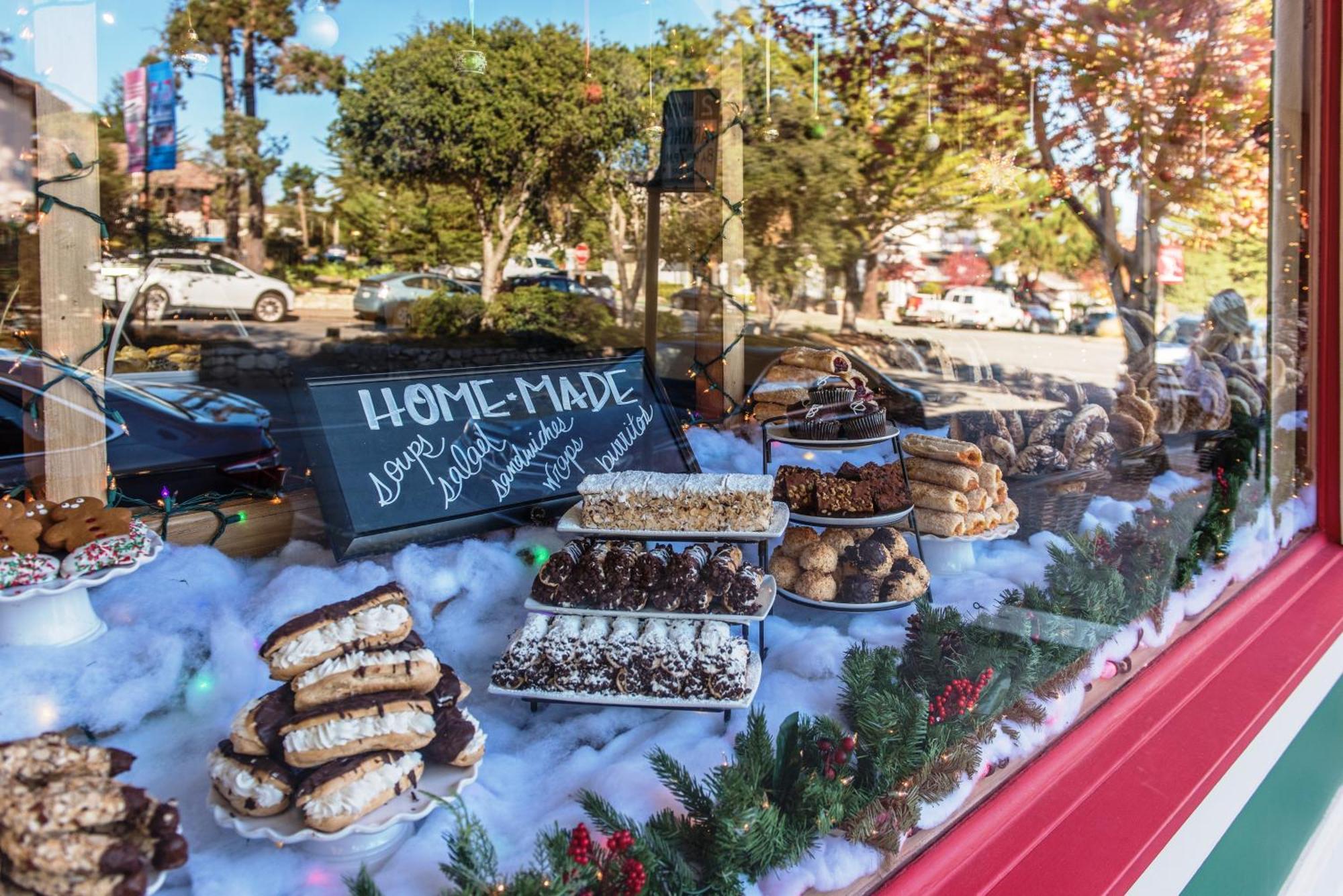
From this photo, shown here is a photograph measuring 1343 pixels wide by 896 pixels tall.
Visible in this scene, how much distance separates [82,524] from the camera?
189 centimetres

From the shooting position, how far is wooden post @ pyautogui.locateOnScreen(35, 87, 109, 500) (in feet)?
7.20

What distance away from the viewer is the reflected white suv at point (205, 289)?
9516 millimetres

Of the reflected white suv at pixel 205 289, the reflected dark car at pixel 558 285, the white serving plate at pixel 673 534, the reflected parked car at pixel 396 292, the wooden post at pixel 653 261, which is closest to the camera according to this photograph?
the white serving plate at pixel 673 534

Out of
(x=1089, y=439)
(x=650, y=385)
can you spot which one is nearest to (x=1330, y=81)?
(x=1089, y=439)

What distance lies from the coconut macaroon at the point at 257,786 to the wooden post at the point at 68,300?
1.35m

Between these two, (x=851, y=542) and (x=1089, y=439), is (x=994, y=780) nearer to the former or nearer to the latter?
(x=851, y=542)

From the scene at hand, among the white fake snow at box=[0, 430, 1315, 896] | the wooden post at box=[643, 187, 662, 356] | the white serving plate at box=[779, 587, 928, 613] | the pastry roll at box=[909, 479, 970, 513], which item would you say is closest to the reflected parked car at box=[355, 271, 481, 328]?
the wooden post at box=[643, 187, 662, 356]

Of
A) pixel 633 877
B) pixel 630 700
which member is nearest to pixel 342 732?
pixel 633 877

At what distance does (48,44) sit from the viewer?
2209 millimetres

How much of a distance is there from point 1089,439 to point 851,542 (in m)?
1.48

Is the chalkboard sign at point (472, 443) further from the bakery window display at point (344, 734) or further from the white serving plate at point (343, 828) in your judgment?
the white serving plate at point (343, 828)

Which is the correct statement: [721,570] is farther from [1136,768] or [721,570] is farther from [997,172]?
[997,172]

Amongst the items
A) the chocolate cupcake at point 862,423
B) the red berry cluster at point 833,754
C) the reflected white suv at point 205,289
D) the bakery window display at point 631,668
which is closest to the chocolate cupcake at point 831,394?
the chocolate cupcake at point 862,423

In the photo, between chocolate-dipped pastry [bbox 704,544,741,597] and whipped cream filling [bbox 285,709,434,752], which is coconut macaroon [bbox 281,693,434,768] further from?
chocolate-dipped pastry [bbox 704,544,741,597]
